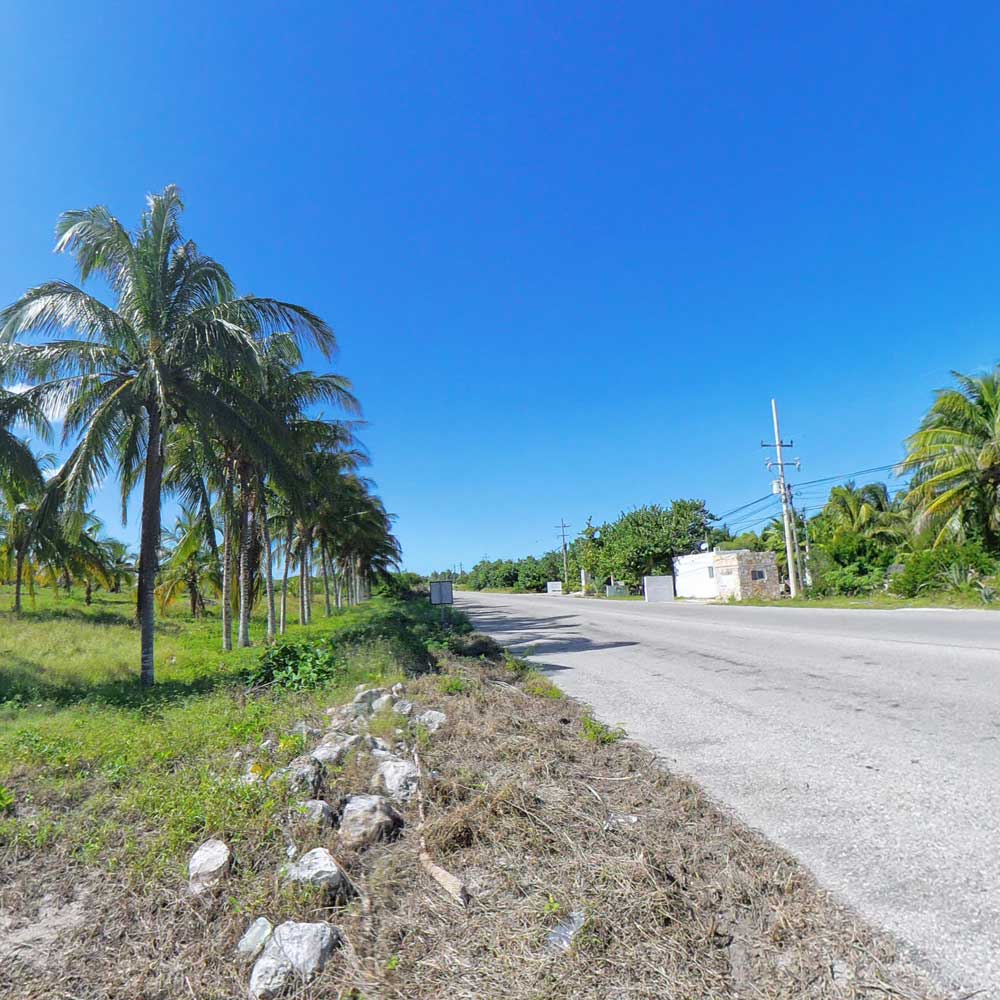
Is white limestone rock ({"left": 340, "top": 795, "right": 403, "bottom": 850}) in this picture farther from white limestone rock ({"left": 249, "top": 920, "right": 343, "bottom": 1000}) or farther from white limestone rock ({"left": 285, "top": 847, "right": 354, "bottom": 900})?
white limestone rock ({"left": 249, "top": 920, "right": 343, "bottom": 1000})

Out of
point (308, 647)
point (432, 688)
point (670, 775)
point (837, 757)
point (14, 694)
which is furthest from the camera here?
point (308, 647)

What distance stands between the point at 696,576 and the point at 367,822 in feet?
127

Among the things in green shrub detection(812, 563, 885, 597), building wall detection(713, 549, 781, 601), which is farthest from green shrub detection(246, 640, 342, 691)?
building wall detection(713, 549, 781, 601)

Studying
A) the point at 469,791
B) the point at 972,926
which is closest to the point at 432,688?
the point at 469,791

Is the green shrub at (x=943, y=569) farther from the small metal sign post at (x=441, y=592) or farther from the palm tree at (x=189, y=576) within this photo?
the palm tree at (x=189, y=576)

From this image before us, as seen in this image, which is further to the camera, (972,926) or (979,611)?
(979,611)

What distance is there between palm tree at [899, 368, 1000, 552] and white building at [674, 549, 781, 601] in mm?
11468

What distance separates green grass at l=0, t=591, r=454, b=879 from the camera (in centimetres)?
338

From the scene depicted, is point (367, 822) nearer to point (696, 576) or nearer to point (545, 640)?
point (545, 640)

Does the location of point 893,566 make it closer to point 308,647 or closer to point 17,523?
point 308,647

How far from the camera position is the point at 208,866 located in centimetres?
→ 290

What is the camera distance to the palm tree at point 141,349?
9.52 m

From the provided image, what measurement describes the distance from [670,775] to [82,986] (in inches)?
136

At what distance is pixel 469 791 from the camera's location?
148 inches
